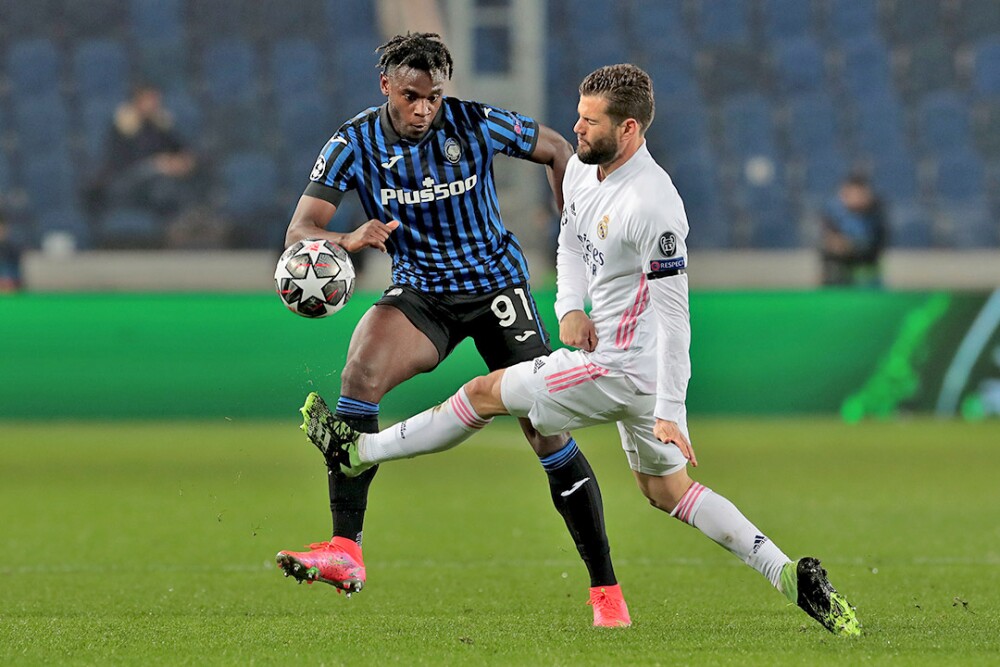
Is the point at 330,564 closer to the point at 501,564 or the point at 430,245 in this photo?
the point at 430,245

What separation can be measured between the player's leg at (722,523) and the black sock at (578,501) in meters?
0.34

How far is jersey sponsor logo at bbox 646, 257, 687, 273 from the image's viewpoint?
4.76m

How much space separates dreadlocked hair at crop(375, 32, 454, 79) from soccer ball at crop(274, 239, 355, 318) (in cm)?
66

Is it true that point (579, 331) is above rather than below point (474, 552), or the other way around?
above

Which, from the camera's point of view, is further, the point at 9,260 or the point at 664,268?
the point at 9,260

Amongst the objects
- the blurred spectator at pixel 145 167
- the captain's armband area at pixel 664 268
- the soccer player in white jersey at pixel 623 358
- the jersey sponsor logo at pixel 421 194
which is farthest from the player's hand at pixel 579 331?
the blurred spectator at pixel 145 167

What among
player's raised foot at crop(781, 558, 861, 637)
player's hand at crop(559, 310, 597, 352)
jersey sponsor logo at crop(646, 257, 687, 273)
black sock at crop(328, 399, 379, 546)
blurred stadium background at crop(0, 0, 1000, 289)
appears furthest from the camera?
blurred stadium background at crop(0, 0, 1000, 289)

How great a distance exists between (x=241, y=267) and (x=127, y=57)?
14.2 feet

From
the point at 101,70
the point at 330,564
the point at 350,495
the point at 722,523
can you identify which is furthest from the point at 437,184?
the point at 101,70

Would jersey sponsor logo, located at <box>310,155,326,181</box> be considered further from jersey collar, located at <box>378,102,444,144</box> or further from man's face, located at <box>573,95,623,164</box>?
man's face, located at <box>573,95,623,164</box>

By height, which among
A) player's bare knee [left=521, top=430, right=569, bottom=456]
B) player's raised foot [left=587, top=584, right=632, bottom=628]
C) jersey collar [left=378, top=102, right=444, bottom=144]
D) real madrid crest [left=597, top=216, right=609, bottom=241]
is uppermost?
jersey collar [left=378, top=102, right=444, bottom=144]

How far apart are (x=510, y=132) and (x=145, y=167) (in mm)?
10272

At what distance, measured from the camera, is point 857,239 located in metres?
14.9

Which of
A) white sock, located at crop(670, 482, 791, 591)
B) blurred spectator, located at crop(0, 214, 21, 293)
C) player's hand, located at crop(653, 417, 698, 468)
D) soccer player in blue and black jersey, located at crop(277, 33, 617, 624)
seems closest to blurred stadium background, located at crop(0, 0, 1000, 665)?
blurred spectator, located at crop(0, 214, 21, 293)
